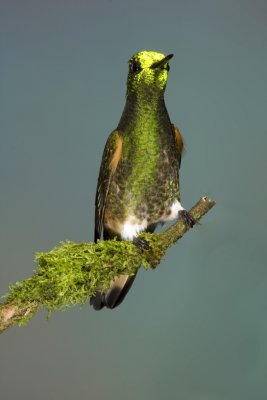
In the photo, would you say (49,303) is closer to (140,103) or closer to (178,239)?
(178,239)

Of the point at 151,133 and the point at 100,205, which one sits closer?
the point at 151,133

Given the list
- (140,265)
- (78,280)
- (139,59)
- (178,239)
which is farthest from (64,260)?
(139,59)

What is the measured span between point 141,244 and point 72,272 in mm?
513

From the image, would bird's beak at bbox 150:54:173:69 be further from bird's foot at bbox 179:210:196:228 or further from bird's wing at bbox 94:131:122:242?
bird's foot at bbox 179:210:196:228

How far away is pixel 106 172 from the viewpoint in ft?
11.5

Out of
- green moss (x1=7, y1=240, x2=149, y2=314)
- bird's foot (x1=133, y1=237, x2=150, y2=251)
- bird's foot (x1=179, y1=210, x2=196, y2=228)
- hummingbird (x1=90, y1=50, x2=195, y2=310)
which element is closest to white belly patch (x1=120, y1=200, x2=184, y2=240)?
hummingbird (x1=90, y1=50, x2=195, y2=310)

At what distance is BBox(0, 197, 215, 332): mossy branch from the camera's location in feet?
8.54

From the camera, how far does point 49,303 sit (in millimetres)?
2701

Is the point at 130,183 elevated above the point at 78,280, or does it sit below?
above

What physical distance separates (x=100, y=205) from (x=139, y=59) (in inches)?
37.3

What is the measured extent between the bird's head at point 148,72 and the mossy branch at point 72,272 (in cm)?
87

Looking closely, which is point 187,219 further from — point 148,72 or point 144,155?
point 148,72

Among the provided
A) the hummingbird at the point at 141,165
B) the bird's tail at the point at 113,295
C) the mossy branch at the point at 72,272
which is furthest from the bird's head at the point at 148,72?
the bird's tail at the point at 113,295

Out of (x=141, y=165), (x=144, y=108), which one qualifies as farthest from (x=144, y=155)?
(x=144, y=108)
